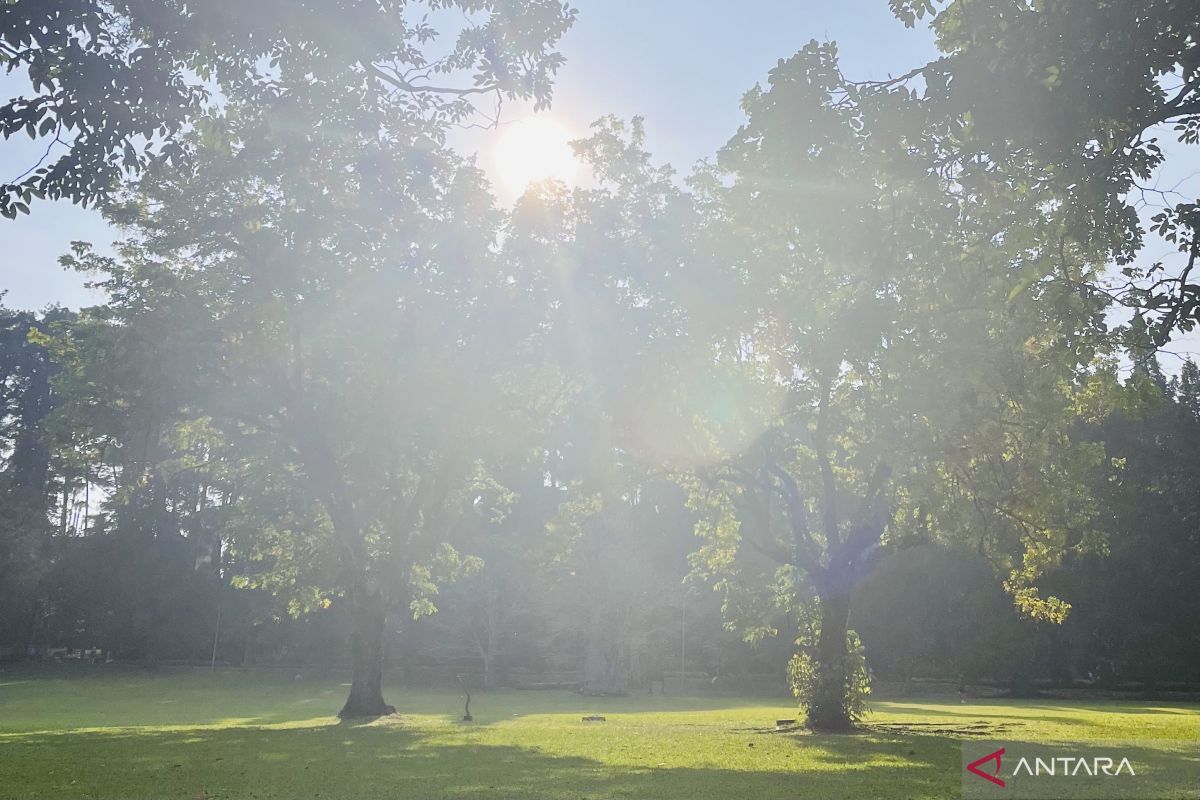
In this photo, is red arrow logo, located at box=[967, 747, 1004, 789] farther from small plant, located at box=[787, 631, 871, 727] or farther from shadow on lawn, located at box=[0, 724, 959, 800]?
small plant, located at box=[787, 631, 871, 727]

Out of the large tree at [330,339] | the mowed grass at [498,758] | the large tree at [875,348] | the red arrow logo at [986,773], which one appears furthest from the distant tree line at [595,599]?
the red arrow logo at [986,773]

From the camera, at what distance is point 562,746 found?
18.2 metres

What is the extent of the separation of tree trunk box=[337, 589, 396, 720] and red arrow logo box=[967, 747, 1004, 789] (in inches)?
709

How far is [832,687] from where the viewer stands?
71.3 ft

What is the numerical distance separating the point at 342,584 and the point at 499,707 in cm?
1179

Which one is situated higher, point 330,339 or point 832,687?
point 330,339

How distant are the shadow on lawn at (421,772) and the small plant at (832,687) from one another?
206 cm

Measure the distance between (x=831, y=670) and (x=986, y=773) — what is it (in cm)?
982

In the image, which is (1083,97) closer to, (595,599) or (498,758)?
(498,758)

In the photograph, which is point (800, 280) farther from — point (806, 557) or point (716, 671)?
point (716, 671)

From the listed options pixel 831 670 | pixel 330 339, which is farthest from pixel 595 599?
pixel 330 339

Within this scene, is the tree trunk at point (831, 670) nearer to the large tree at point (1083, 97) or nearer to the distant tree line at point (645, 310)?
the distant tree line at point (645, 310)

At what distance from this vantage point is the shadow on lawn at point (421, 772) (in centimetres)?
A: 1127

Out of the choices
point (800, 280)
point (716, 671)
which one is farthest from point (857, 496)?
point (716, 671)
